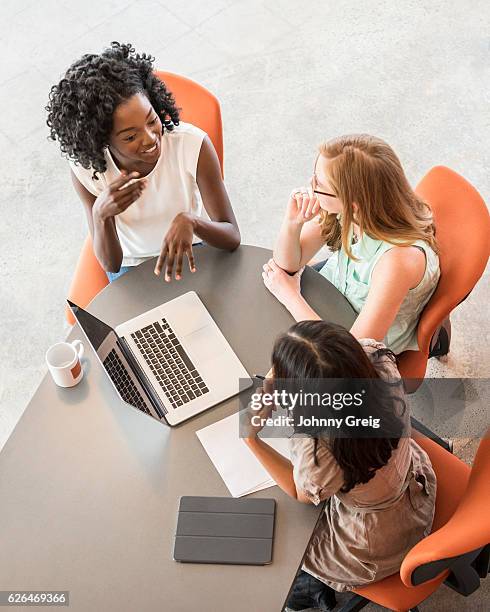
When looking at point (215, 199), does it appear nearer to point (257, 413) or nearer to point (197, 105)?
point (197, 105)

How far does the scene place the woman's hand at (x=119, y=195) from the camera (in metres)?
2.05

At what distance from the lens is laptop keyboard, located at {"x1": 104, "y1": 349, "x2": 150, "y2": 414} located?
189cm

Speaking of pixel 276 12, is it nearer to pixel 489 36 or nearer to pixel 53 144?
pixel 489 36

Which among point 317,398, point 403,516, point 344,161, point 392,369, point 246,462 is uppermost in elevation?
point 344,161

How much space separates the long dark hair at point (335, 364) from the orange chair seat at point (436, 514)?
1.32 ft

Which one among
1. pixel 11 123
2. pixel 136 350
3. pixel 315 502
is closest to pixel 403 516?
pixel 315 502

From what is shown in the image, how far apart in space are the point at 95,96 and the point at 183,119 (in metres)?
0.46

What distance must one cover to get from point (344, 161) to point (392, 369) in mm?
541

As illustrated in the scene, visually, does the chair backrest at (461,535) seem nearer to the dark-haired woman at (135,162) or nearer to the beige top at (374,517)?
the beige top at (374,517)

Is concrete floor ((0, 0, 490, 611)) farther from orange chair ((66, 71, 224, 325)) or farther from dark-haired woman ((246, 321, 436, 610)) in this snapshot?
dark-haired woman ((246, 321, 436, 610))

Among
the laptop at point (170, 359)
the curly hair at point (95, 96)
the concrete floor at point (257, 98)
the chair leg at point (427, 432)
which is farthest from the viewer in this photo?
the concrete floor at point (257, 98)

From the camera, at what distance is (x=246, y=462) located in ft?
5.87

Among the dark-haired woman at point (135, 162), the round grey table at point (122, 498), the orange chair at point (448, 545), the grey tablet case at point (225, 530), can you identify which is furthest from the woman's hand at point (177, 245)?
the orange chair at point (448, 545)

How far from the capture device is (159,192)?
2.28 meters
